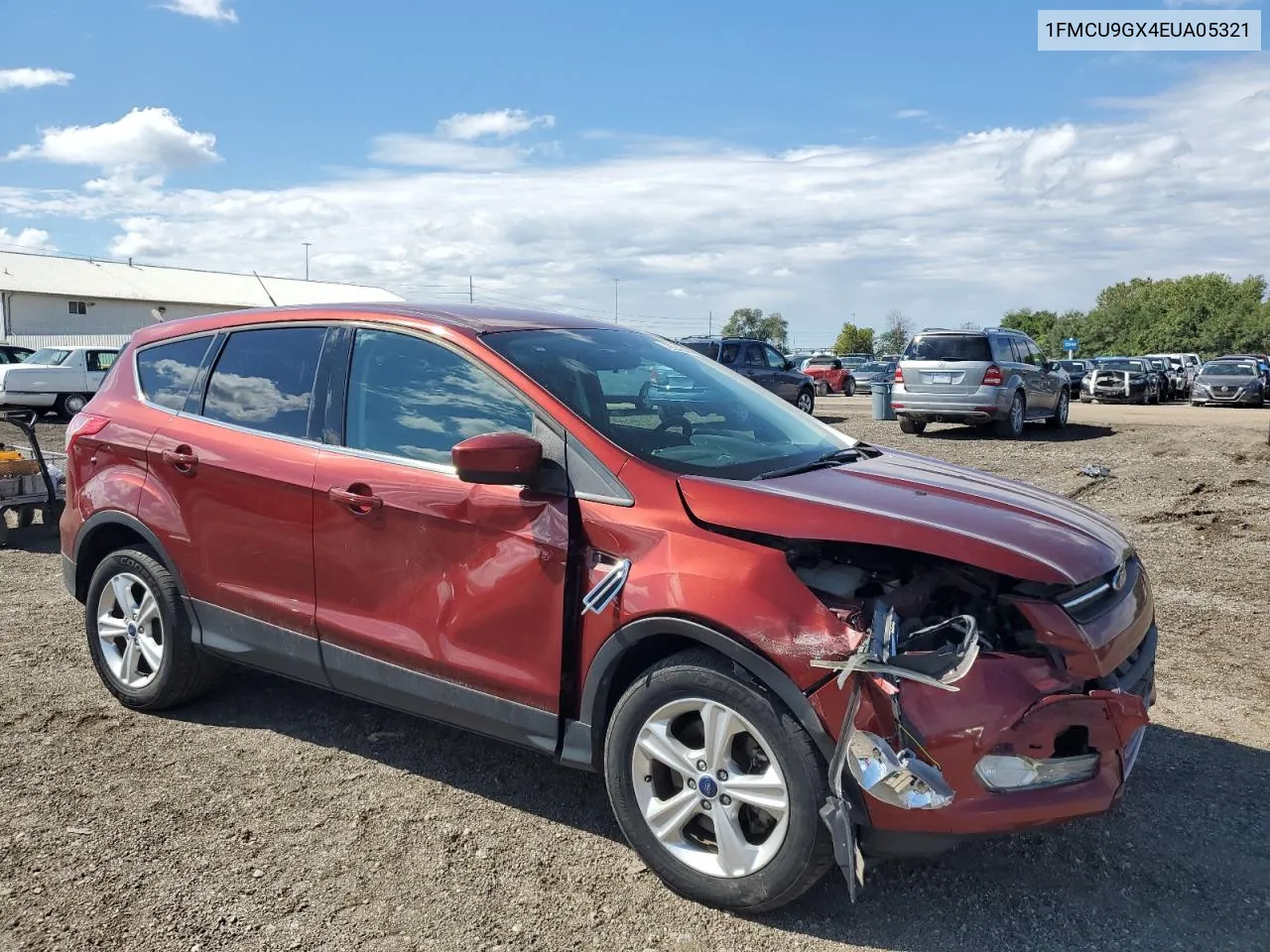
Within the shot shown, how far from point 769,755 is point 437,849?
125cm

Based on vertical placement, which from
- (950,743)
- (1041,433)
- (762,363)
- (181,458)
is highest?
(762,363)

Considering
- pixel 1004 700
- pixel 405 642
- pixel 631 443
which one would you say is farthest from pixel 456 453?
pixel 1004 700

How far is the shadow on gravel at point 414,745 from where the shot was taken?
3.75 metres

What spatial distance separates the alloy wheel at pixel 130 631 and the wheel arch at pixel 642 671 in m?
2.21

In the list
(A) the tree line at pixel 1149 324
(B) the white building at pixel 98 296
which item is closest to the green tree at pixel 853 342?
(A) the tree line at pixel 1149 324

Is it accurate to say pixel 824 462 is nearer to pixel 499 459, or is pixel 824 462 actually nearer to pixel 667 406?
pixel 667 406

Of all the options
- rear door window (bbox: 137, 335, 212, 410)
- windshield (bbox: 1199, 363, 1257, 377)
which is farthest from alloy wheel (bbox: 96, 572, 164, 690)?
windshield (bbox: 1199, 363, 1257, 377)

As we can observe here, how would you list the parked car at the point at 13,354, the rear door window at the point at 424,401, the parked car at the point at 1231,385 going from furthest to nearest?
the parked car at the point at 1231,385
the parked car at the point at 13,354
the rear door window at the point at 424,401

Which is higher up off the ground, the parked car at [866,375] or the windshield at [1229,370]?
the windshield at [1229,370]

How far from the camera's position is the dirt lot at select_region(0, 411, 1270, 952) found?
9.61 ft

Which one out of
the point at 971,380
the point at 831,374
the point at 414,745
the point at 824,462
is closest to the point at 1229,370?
the point at 831,374

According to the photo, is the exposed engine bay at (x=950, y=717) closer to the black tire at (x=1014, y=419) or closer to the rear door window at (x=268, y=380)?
the rear door window at (x=268, y=380)

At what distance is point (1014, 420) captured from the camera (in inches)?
688

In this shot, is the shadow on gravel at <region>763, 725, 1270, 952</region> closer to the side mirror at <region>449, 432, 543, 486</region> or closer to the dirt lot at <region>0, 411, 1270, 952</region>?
the dirt lot at <region>0, 411, 1270, 952</region>
